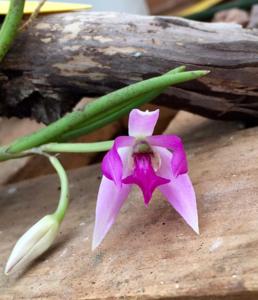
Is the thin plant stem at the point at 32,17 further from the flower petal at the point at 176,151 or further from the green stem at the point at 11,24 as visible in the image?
the flower petal at the point at 176,151

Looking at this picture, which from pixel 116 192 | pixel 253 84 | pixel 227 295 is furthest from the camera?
pixel 253 84

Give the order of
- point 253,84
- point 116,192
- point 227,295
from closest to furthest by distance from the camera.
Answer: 1. point 227,295
2. point 116,192
3. point 253,84

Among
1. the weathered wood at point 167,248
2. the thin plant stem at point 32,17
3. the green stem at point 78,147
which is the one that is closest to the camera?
the weathered wood at point 167,248

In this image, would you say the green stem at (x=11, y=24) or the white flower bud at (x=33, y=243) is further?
the green stem at (x=11, y=24)

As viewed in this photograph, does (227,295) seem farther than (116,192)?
No

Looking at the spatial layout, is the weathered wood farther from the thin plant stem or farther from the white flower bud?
the thin plant stem

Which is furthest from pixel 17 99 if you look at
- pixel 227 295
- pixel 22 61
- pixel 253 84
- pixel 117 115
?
pixel 227 295

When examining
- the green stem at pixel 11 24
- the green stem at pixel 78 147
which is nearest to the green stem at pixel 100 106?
the green stem at pixel 78 147

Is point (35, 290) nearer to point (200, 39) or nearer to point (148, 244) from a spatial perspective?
point (148, 244)
